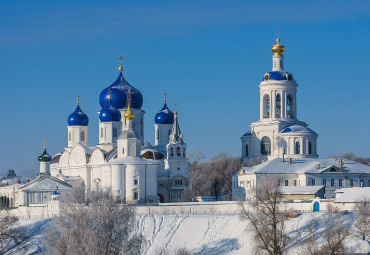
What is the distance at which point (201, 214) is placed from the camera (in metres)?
45.2

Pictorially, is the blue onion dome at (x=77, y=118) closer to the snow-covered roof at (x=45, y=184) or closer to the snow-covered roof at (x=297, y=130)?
the snow-covered roof at (x=45, y=184)

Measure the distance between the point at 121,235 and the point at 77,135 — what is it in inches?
918

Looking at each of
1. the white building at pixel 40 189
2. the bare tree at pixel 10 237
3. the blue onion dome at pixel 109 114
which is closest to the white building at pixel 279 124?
the blue onion dome at pixel 109 114

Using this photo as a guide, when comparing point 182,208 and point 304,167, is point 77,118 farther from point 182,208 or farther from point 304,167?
point 304,167

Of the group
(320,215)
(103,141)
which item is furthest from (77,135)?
(320,215)

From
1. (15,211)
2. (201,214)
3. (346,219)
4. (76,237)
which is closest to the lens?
(76,237)

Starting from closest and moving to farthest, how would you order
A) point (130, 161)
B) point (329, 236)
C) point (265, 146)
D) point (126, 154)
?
point (329, 236), point (130, 161), point (126, 154), point (265, 146)

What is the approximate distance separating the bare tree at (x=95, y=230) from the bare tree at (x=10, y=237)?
5.16m

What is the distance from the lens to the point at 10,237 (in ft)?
138

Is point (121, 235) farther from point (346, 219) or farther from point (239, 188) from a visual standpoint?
point (239, 188)

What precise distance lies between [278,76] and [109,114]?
10.1m

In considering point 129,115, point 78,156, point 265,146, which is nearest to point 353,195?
point 129,115

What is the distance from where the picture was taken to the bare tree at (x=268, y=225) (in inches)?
1427

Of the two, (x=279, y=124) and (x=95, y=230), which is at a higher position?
(x=279, y=124)
